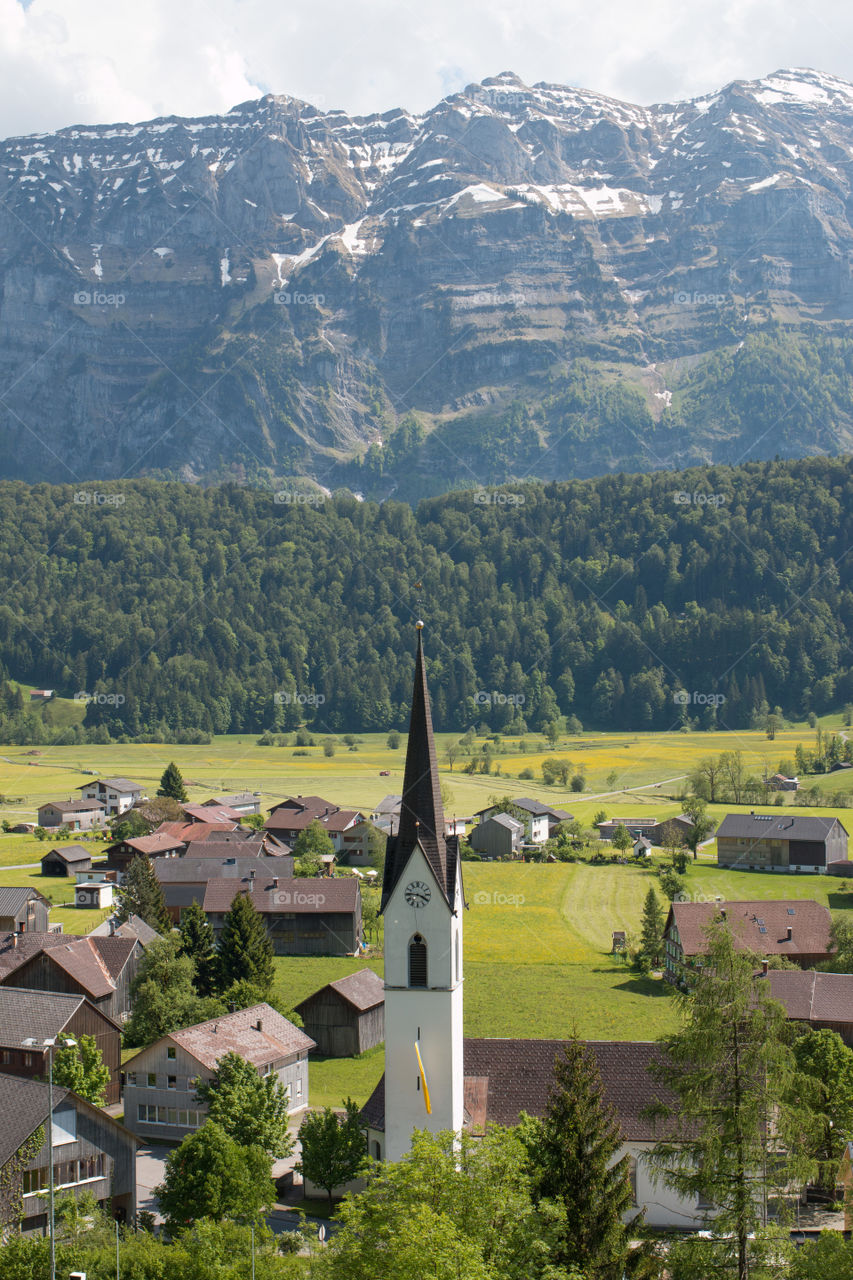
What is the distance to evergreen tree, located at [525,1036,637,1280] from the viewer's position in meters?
26.0

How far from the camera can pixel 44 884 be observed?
82.8 metres

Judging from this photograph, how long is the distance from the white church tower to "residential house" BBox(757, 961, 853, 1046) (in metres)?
18.3

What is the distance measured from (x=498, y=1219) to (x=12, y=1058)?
2122 cm

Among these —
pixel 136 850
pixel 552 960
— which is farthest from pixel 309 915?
pixel 136 850

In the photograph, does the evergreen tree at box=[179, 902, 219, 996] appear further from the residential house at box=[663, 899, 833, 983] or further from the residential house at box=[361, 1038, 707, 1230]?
the residential house at box=[663, 899, 833, 983]

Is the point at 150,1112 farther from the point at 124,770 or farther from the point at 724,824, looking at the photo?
the point at 124,770

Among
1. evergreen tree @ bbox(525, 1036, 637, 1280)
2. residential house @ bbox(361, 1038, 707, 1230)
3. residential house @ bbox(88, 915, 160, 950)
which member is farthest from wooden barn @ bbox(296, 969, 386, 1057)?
evergreen tree @ bbox(525, 1036, 637, 1280)

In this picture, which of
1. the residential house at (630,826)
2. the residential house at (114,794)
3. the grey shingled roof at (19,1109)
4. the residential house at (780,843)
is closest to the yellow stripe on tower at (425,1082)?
the grey shingled roof at (19,1109)

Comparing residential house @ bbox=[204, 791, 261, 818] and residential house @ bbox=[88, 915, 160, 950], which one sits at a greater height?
residential house @ bbox=[204, 791, 261, 818]

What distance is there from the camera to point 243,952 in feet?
176

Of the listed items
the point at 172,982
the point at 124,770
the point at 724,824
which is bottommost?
the point at 172,982

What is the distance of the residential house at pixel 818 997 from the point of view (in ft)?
152

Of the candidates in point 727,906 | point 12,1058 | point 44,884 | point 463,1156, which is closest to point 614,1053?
point 463,1156

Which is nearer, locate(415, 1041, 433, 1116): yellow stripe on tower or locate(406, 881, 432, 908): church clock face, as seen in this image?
locate(415, 1041, 433, 1116): yellow stripe on tower
